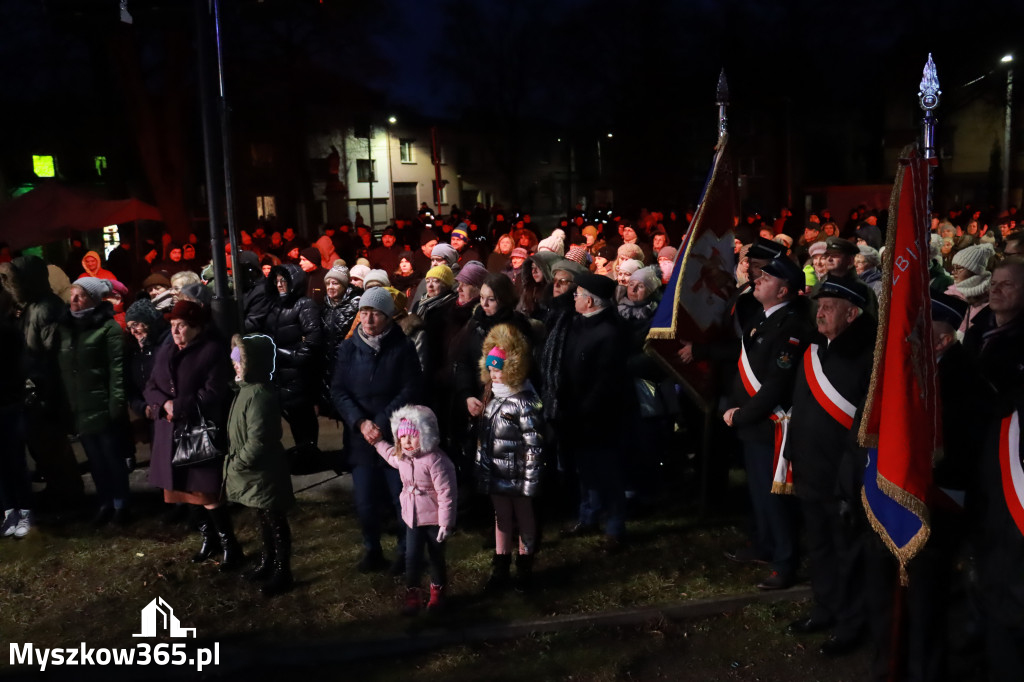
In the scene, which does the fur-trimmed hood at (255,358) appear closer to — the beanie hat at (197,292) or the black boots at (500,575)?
the black boots at (500,575)

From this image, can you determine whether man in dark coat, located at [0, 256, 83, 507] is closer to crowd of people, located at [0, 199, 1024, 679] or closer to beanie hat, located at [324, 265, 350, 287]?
crowd of people, located at [0, 199, 1024, 679]

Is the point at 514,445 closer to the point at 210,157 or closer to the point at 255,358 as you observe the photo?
the point at 255,358

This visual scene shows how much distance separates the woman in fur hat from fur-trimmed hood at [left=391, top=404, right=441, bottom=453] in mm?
379

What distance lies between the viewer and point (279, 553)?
5680mm

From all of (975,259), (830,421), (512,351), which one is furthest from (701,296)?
(975,259)

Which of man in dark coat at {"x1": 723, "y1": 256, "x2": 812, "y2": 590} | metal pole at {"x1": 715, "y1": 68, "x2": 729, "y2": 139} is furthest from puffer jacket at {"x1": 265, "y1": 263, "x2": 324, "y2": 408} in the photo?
man in dark coat at {"x1": 723, "y1": 256, "x2": 812, "y2": 590}

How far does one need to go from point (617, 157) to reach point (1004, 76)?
18757mm

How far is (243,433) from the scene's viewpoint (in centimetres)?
557

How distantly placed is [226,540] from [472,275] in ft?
8.12

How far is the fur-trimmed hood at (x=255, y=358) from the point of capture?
555cm

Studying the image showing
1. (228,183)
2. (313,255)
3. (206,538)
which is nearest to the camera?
(206,538)

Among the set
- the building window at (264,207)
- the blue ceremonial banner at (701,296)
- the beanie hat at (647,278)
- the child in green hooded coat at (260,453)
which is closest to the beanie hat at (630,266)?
the beanie hat at (647,278)

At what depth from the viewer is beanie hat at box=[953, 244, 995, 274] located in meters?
6.89

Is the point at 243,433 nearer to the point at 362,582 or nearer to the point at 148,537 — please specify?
the point at 362,582
